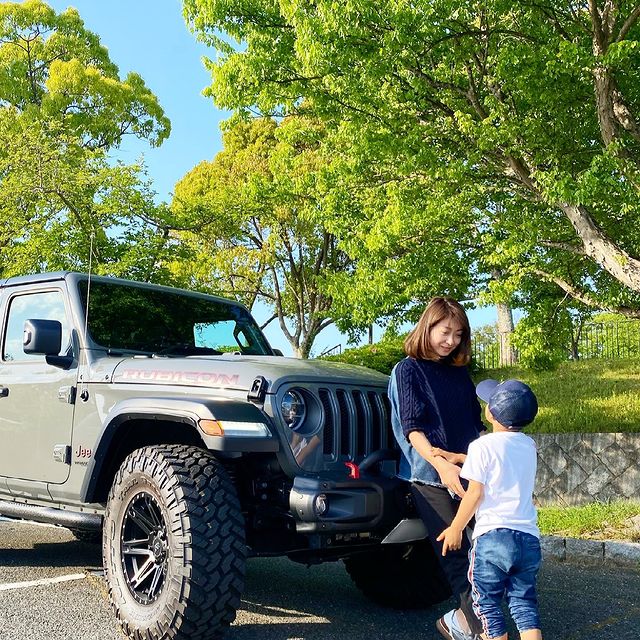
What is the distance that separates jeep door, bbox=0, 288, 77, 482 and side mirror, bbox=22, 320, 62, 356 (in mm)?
248

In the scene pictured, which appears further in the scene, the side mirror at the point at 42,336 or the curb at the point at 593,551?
the curb at the point at 593,551

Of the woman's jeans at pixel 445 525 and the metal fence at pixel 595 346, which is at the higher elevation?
the metal fence at pixel 595 346

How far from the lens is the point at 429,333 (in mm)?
4066

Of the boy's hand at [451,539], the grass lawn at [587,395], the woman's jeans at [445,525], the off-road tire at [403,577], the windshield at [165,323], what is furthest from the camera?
the grass lawn at [587,395]

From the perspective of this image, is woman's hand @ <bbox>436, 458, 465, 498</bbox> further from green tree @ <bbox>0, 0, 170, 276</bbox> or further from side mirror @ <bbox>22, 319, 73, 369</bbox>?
green tree @ <bbox>0, 0, 170, 276</bbox>

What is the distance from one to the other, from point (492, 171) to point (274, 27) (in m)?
3.36

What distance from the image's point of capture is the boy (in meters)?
3.30

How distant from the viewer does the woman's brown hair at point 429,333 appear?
405 centimetres

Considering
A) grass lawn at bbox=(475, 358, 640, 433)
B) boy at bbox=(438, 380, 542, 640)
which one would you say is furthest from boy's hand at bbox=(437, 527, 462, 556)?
grass lawn at bbox=(475, 358, 640, 433)

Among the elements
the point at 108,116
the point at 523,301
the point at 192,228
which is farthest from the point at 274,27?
the point at 108,116

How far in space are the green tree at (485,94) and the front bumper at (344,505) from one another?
5290 millimetres

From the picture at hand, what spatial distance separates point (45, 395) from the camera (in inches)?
197

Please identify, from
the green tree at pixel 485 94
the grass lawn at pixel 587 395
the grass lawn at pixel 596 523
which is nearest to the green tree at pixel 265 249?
the grass lawn at pixel 587 395

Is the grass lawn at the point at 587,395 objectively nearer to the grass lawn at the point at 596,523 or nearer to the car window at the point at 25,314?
the grass lawn at the point at 596,523
